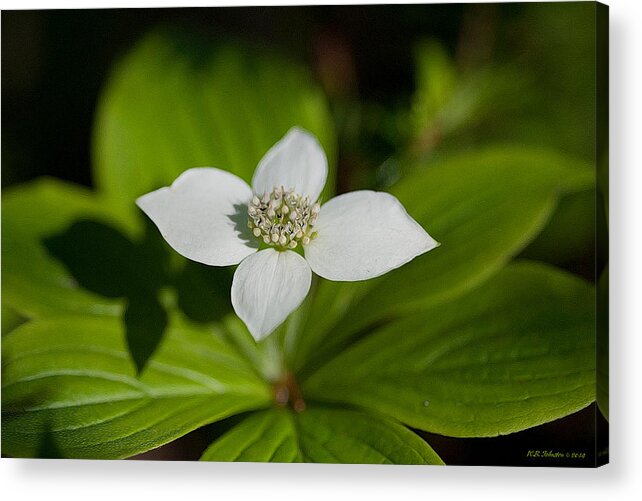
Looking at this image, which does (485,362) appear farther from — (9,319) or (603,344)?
(9,319)

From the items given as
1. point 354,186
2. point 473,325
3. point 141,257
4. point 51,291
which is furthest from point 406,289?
point 51,291

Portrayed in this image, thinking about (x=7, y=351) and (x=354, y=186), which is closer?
(x=7, y=351)

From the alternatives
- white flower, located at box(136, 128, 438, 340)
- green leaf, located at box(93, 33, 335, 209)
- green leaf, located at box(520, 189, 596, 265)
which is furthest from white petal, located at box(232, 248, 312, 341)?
green leaf, located at box(520, 189, 596, 265)

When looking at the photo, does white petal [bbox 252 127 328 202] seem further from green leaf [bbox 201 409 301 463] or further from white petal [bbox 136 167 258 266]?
green leaf [bbox 201 409 301 463]

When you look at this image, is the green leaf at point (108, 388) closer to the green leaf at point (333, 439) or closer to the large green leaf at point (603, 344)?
the green leaf at point (333, 439)

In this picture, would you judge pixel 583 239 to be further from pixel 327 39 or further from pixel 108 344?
pixel 108 344

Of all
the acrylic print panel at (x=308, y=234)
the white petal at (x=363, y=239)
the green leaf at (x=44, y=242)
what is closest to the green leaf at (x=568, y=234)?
the acrylic print panel at (x=308, y=234)
